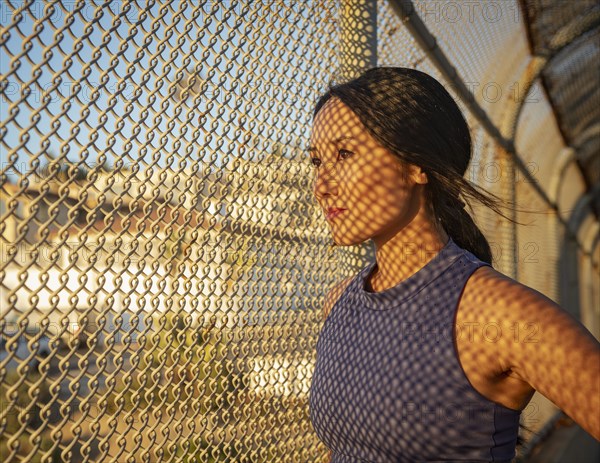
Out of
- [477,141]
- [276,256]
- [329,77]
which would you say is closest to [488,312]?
[276,256]

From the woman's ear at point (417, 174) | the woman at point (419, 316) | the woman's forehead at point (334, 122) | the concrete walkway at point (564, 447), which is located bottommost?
the concrete walkway at point (564, 447)

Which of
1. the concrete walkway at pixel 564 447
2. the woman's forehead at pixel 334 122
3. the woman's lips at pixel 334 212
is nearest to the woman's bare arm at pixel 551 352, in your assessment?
the woman's lips at pixel 334 212

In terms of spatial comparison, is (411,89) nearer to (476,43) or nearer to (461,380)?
(461,380)

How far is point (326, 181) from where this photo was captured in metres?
1.49

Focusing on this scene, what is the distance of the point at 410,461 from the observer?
1.25 m

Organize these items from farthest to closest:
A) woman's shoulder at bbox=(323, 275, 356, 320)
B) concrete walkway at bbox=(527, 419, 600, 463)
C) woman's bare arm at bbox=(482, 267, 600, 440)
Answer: concrete walkway at bbox=(527, 419, 600, 463)
woman's shoulder at bbox=(323, 275, 356, 320)
woman's bare arm at bbox=(482, 267, 600, 440)

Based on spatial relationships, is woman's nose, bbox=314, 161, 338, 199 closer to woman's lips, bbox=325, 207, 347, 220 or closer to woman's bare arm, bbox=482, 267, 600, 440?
woman's lips, bbox=325, 207, 347, 220

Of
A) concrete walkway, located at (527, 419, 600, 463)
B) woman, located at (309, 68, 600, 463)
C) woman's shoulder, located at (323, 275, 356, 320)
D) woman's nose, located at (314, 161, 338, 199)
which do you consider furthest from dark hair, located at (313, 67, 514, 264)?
concrete walkway, located at (527, 419, 600, 463)

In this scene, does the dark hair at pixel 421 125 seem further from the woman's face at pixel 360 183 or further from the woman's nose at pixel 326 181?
the woman's nose at pixel 326 181

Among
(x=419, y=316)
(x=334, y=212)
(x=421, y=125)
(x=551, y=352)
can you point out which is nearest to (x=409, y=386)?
(x=419, y=316)

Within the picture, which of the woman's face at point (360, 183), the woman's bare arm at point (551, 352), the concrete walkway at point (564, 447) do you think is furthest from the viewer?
the concrete walkway at point (564, 447)

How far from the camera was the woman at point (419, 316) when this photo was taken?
1.13 metres

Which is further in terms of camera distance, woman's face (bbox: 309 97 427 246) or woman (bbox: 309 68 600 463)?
woman's face (bbox: 309 97 427 246)

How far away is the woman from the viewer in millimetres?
1132
